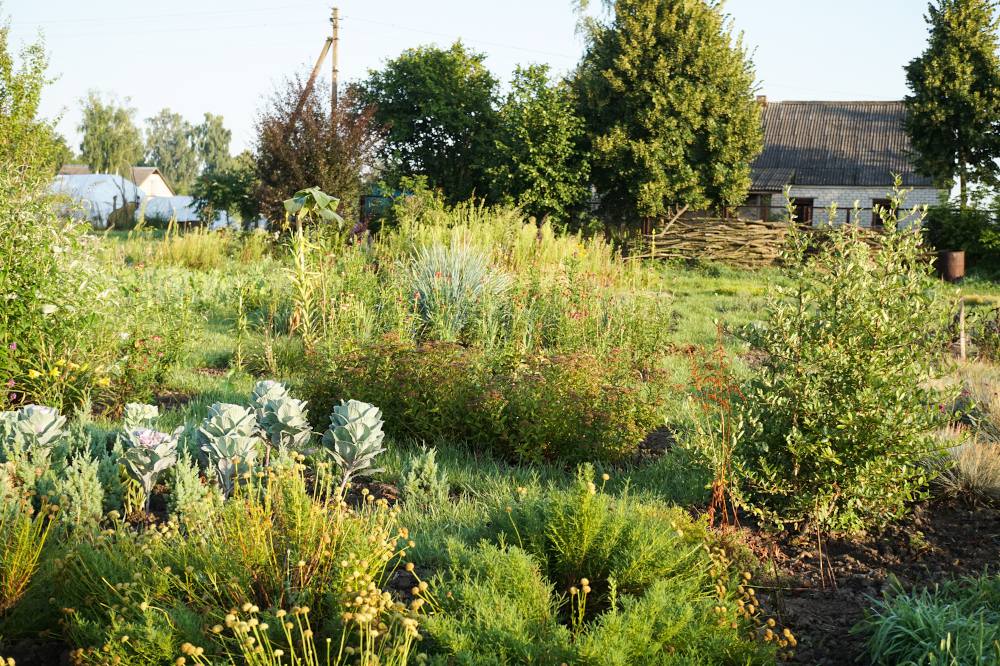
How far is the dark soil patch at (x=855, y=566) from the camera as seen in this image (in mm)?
2904

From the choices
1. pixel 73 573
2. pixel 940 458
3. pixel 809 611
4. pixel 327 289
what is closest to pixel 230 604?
pixel 73 573

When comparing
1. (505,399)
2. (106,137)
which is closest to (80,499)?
(505,399)

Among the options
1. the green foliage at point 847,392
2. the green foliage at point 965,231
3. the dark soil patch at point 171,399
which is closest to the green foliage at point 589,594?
the green foliage at point 847,392

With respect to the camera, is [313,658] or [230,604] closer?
[313,658]

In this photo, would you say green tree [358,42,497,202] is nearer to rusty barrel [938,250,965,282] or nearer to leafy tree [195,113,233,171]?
rusty barrel [938,250,965,282]

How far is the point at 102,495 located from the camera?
128 inches

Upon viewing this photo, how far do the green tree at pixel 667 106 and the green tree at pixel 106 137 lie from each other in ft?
144

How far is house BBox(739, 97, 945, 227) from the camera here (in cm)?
2755

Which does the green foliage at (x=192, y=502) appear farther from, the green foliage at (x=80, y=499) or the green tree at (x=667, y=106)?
the green tree at (x=667, y=106)

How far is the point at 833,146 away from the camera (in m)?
30.0

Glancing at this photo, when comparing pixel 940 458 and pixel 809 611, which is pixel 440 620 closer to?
pixel 809 611

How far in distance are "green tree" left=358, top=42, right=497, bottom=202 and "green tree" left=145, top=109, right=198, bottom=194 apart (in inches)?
2388

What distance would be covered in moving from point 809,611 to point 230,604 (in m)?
2.04

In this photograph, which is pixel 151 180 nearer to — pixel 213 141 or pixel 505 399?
pixel 213 141
